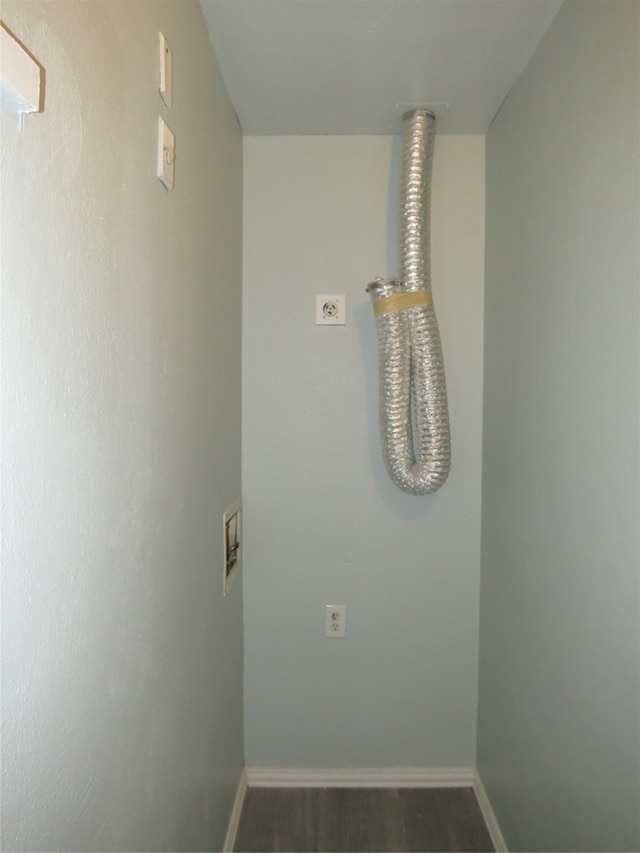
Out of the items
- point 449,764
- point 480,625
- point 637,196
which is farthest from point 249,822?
point 637,196

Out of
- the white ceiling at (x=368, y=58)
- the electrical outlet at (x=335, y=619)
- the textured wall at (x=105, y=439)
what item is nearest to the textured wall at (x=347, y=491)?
the electrical outlet at (x=335, y=619)

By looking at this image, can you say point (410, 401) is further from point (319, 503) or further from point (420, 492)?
point (319, 503)

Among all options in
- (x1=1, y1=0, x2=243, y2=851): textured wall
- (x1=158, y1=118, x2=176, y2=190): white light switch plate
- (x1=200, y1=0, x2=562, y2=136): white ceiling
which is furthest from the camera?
(x1=200, y1=0, x2=562, y2=136): white ceiling

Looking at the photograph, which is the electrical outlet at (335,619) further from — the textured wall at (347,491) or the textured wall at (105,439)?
the textured wall at (105,439)

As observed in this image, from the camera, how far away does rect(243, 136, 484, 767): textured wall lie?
1682 mm

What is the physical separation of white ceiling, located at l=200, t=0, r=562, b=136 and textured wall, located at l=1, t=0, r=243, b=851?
0.14 m

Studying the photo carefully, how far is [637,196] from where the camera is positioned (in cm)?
83

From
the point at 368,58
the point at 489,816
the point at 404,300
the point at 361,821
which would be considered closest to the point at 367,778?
the point at 361,821

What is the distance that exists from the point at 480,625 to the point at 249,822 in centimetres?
96

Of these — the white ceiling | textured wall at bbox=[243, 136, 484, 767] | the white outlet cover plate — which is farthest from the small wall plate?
the white ceiling

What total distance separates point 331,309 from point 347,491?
61cm

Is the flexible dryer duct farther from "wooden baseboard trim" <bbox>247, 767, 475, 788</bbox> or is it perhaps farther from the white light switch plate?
"wooden baseboard trim" <bbox>247, 767, 475, 788</bbox>

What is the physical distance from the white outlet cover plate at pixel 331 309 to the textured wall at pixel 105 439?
52 cm

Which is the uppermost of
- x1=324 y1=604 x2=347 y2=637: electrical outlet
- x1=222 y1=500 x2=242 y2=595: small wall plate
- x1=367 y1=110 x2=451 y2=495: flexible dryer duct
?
x1=367 y1=110 x2=451 y2=495: flexible dryer duct
